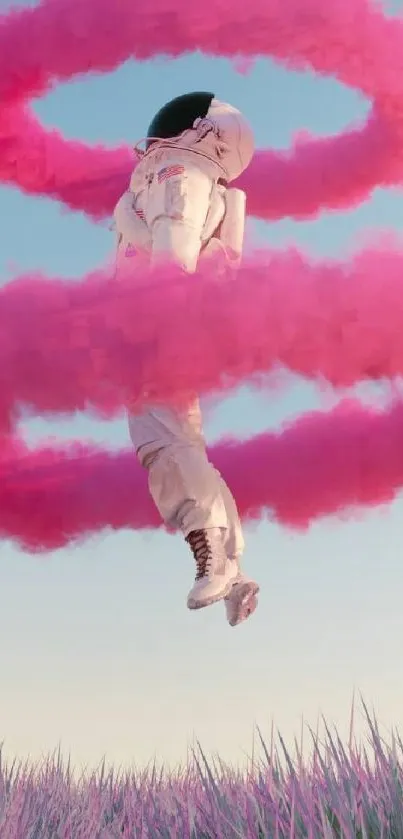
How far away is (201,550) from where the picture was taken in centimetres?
432

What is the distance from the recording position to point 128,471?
Answer: 19.8 feet

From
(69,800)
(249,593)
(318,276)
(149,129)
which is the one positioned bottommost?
(69,800)

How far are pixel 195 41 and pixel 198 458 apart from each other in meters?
2.14

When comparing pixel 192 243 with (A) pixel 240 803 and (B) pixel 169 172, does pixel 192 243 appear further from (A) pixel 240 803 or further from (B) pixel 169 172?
(A) pixel 240 803

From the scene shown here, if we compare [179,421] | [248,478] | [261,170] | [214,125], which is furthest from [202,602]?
[261,170]

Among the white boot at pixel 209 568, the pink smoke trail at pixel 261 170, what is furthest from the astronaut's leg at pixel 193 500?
the pink smoke trail at pixel 261 170

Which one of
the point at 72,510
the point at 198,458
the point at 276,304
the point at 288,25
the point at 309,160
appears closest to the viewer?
the point at 276,304

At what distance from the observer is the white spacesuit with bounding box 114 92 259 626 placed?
4.30m

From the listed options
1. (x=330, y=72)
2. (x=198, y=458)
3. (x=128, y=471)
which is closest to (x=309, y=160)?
(x=330, y=72)

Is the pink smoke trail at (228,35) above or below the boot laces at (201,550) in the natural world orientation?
above

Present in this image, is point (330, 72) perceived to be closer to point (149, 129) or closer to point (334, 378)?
point (149, 129)

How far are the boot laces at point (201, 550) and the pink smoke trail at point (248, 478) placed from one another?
1.09 metres

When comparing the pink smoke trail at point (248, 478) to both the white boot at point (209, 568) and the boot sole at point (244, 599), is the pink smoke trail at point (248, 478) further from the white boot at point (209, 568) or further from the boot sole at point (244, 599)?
the white boot at point (209, 568)

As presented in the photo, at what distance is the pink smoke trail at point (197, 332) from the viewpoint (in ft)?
11.9
